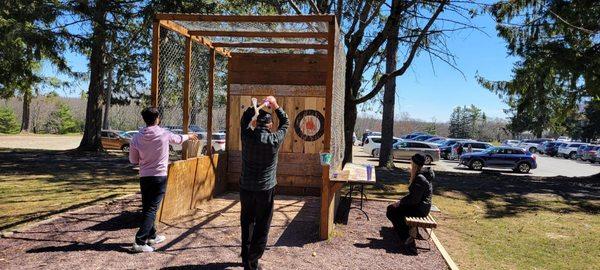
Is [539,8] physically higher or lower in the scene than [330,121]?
higher

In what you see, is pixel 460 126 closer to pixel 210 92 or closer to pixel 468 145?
pixel 468 145

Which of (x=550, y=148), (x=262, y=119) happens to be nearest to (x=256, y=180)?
(x=262, y=119)

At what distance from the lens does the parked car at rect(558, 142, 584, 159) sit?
4158 centimetres

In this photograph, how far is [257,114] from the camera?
470 centimetres

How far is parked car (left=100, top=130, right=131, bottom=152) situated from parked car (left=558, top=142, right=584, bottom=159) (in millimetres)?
36378

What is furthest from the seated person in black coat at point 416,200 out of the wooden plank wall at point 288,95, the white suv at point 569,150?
the white suv at point 569,150

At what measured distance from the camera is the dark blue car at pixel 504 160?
2297cm

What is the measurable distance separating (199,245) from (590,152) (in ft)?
129

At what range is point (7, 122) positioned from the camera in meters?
49.4

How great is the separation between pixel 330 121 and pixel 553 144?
156 feet

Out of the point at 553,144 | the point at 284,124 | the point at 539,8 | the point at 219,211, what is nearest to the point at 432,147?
the point at 539,8

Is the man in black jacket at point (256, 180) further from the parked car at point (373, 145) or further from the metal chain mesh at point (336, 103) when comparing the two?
the parked car at point (373, 145)

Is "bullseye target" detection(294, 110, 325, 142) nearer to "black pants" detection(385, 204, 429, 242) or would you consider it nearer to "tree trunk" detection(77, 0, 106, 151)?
"black pants" detection(385, 204, 429, 242)

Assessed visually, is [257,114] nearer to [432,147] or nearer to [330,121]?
[330,121]
